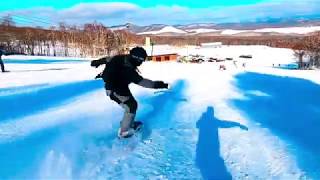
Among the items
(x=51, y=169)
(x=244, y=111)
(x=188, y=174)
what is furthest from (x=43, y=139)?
(x=244, y=111)

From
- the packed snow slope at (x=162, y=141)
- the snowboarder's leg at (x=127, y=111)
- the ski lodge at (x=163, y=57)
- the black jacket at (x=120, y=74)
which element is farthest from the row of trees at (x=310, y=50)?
the black jacket at (x=120, y=74)

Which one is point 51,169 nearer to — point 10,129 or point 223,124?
point 10,129

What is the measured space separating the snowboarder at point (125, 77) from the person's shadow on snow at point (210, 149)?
103cm

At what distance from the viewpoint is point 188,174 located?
4.93 m

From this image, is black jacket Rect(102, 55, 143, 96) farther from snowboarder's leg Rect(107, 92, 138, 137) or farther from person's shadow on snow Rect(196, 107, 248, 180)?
person's shadow on snow Rect(196, 107, 248, 180)

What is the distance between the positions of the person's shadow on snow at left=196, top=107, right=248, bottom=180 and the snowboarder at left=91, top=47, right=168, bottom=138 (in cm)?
103

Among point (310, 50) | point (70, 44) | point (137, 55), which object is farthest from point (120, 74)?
point (70, 44)

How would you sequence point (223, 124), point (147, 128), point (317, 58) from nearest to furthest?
point (147, 128), point (223, 124), point (317, 58)

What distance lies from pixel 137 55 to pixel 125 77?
0.41 metres

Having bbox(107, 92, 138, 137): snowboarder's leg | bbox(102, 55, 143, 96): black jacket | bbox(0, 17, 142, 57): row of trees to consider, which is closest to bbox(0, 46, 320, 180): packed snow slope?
bbox(107, 92, 138, 137): snowboarder's leg

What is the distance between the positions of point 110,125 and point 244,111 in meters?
3.69

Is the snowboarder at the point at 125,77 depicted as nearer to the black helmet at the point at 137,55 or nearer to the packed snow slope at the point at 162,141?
the black helmet at the point at 137,55

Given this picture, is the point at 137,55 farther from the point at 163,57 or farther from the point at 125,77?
the point at 163,57

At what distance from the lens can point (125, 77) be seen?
597 centimetres
